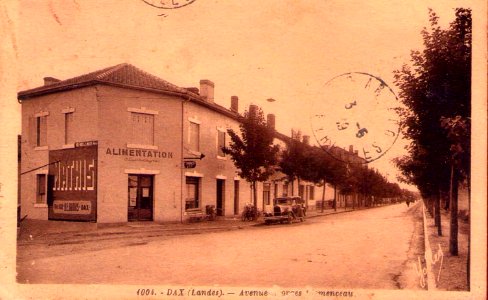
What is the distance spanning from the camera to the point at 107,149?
1420 centimetres

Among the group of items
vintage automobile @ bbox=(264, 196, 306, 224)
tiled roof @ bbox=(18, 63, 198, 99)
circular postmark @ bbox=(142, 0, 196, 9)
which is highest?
tiled roof @ bbox=(18, 63, 198, 99)

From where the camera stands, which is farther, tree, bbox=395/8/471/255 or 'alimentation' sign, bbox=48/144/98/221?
'alimentation' sign, bbox=48/144/98/221

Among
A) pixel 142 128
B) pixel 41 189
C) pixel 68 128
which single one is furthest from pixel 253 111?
pixel 41 189

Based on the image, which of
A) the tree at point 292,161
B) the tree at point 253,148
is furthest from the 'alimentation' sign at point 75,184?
the tree at point 292,161

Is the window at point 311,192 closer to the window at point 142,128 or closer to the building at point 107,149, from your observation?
the building at point 107,149

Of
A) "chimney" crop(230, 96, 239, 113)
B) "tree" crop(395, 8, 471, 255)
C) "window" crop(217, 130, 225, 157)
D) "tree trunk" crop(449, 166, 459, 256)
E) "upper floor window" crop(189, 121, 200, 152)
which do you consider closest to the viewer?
"tree" crop(395, 8, 471, 255)

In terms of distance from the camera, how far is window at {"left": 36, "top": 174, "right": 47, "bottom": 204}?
1410 cm

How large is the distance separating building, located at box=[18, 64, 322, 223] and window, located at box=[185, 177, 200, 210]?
991mm

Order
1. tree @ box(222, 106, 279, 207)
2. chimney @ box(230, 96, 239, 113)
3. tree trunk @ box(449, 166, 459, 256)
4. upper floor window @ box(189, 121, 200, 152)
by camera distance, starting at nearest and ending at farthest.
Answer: tree trunk @ box(449, 166, 459, 256)
upper floor window @ box(189, 121, 200, 152)
tree @ box(222, 106, 279, 207)
chimney @ box(230, 96, 239, 113)

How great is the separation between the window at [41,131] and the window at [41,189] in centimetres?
126

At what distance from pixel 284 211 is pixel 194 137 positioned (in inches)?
214

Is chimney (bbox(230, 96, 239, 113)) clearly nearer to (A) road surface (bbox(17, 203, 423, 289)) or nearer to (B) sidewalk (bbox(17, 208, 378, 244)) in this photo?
(B) sidewalk (bbox(17, 208, 378, 244))

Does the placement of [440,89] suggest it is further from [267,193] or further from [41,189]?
[267,193]

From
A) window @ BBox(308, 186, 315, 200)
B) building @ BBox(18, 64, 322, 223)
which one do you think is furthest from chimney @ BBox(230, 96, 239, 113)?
window @ BBox(308, 186, 315, 200)
